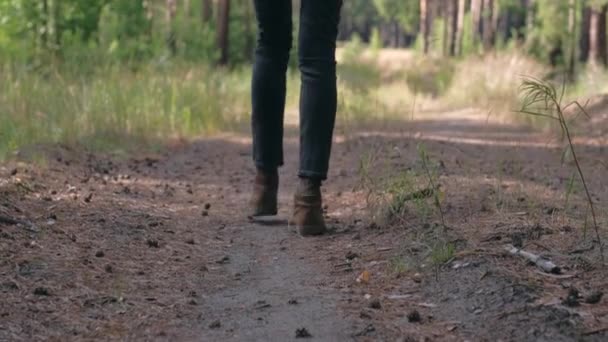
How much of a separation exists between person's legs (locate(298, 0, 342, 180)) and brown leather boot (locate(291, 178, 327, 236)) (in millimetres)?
49

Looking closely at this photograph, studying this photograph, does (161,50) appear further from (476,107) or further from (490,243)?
(490,243)

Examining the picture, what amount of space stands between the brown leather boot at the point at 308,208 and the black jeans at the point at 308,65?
0.16 feet

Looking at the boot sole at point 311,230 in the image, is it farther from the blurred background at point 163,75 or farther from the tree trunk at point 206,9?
the tree trunk at point 206,9

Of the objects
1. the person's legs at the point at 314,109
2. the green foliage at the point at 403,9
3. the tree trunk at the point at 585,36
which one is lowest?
the green foliage at the point at 403,9

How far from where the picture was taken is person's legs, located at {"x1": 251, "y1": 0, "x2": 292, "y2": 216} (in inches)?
155

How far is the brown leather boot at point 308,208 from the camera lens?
3.76 metres

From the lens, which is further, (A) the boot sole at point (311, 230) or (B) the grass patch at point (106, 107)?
(B) the grass patch at point (106, 107)

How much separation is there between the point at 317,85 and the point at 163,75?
22.4ft

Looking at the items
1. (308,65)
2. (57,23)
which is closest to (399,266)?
(308,65)

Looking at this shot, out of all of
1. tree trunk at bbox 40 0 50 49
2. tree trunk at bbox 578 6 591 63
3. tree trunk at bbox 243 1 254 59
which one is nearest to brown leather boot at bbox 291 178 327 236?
tree trunk at bbox 40 0 50 49

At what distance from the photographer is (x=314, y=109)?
378 centimetres

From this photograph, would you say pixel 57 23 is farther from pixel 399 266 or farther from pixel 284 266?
pixel 399 266

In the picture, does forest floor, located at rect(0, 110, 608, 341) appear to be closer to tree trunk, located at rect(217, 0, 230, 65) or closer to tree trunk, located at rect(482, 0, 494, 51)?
tree trunk, located at rect(217, 0, 230, 65)

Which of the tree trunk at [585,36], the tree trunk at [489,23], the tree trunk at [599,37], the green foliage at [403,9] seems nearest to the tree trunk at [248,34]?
the tree trunk at [489,23]
